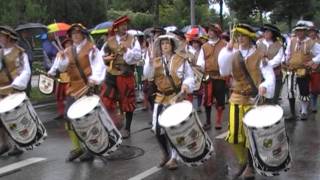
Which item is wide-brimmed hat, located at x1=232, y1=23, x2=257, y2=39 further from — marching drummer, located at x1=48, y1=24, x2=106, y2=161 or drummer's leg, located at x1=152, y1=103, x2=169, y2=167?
marching drummer, located at x1=48, y1=24, x2=106, y2=161

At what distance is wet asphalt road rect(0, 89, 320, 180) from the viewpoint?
7014mm

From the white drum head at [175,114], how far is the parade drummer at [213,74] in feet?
12.0

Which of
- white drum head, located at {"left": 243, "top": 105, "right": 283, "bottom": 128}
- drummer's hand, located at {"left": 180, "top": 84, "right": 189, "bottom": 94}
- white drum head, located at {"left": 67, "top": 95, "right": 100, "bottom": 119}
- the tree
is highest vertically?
drummer's hand, located at {"left": 180, "top": 84, "right": 189, "bottom": 94}

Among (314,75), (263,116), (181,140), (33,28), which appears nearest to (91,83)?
(181,140)

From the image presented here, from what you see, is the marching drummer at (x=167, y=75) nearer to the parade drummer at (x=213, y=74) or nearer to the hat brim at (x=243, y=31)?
the hat brim at (x=243, y=31)

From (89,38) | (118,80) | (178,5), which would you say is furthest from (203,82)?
(178,5)

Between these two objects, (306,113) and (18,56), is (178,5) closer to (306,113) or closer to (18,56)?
(306,113)

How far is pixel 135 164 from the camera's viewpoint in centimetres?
762

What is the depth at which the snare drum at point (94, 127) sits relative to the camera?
6891 millimetres

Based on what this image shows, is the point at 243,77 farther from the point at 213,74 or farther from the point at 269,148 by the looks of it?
the point at 213,74

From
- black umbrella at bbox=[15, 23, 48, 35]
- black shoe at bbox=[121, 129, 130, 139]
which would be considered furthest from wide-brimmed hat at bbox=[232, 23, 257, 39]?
black umbrella at bbox=[15, 23, 48, 35]

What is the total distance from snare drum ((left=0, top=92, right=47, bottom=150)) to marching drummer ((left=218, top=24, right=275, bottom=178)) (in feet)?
8.18

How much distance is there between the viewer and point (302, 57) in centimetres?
1095

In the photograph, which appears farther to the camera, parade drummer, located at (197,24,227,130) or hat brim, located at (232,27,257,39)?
parade drummer, located at (197,24,227,130)
